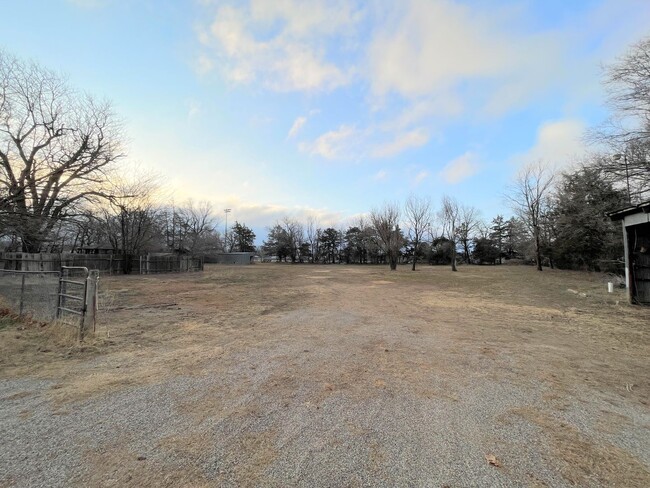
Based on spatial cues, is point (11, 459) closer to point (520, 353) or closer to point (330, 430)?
point (330, 430)

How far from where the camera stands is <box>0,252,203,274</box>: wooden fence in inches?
847

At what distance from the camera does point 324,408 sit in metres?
3.42

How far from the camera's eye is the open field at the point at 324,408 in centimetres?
240

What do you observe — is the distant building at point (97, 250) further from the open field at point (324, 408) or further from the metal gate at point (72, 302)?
the open field at point (324, 408)

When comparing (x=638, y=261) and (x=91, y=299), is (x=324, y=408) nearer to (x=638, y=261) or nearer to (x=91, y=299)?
(x=91, y=299)

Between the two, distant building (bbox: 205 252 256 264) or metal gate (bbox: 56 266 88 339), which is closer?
metal gate (bbox: 56 266 88 339)

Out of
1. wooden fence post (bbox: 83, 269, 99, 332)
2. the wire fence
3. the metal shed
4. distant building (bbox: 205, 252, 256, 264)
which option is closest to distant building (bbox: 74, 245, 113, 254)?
distant building (bbox: 205, 252, 256, 264)

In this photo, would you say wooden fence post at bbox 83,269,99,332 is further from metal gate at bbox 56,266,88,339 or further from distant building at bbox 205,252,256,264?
distant building at bbox 205,252,256,264

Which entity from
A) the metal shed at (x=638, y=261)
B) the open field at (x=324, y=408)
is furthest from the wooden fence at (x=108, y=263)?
the metal shed at (x=638, y=261)

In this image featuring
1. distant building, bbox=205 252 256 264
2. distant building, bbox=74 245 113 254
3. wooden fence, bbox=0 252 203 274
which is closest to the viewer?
wooden fence, bbox=0 252 203 274

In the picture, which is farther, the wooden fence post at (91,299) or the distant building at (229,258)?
the distant building at (229,258)

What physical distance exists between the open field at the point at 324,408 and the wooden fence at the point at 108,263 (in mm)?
19944

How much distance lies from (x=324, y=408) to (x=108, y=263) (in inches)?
1206

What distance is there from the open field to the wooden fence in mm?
19944
